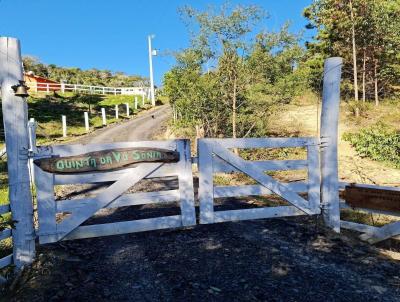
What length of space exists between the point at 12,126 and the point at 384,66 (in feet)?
88.8

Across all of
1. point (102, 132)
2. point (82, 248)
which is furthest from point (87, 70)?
point (82, 248)

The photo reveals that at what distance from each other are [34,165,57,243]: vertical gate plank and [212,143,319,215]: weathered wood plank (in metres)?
2.36

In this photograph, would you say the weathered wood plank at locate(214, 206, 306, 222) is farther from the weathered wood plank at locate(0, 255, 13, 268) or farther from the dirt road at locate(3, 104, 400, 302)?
the weathered wood plank at locate(0, 255, 13, 268)

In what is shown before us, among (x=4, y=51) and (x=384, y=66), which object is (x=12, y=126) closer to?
(x=4, y=51)

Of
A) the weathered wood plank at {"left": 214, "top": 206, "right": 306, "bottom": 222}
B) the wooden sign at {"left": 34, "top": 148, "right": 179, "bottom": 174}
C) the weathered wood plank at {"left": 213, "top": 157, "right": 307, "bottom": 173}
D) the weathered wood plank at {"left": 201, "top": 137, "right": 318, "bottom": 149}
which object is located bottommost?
the weathered wood plank at {"left": 214, "top": 206, "right": 306, "bottom": 222}

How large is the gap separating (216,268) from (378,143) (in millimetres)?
14209

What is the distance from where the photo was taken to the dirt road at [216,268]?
439cm

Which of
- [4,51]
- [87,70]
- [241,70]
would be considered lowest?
[4,51]

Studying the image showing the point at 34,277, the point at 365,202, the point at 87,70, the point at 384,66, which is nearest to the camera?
the point at 34,277

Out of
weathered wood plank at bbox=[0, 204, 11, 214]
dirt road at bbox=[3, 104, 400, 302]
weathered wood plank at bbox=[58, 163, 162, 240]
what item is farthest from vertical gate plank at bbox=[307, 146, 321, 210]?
weathered wood plank at bbox=[0, 204, 11, 214]

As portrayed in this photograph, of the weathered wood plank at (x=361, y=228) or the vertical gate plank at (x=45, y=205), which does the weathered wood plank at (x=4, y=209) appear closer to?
the vertical gate plank at (x=45, y=205)

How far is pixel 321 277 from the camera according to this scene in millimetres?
4840

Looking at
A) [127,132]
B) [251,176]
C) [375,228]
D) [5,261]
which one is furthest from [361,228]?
[127,132]

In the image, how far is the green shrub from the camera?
52.6ft
